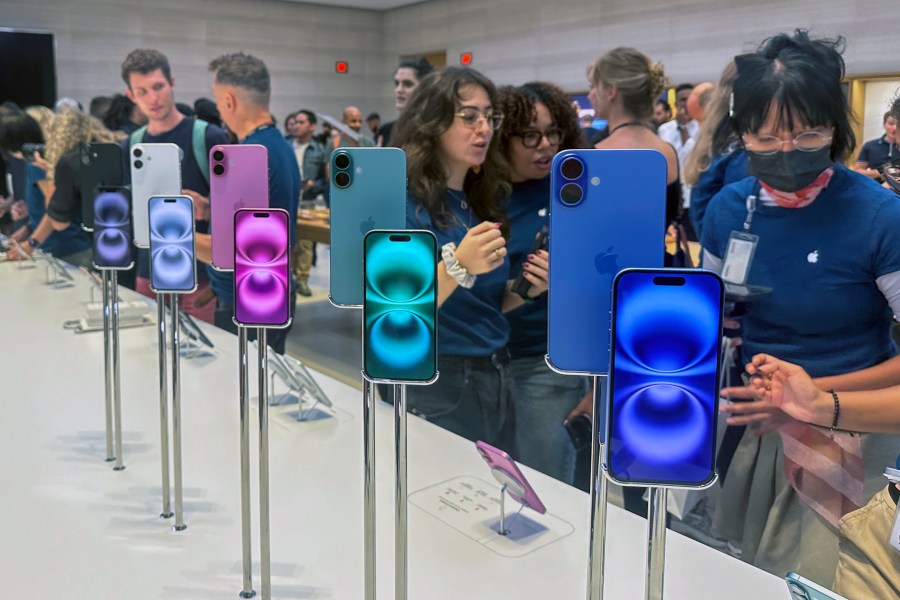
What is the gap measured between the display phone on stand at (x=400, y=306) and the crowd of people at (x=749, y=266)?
8.6 inches

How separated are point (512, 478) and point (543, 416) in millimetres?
850

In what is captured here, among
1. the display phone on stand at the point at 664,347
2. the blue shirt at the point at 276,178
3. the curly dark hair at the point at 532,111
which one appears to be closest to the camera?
the display phone on stand at the point at 664,347

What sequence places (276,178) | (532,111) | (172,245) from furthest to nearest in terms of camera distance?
(276,178), (532,111), (172,245)

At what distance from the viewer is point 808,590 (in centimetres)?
60

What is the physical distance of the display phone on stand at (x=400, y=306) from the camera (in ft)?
2.42

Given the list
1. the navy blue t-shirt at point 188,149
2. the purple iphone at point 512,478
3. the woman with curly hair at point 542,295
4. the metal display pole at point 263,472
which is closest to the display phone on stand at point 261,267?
the metal display pole at point 263,472

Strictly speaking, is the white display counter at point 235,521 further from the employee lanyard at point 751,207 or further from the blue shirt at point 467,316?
the employee lanyard at point 751,207

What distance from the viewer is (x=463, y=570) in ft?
3.30

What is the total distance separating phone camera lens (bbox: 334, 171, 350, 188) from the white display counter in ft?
1.59

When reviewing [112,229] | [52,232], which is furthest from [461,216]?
[52,232]

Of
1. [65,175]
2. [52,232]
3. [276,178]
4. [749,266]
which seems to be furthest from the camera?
[52,232]

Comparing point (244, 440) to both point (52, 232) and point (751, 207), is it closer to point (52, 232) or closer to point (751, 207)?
point (751, 207)

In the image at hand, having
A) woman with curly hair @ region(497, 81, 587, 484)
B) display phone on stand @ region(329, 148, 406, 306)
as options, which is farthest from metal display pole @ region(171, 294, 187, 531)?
woman with curly hair @ region(497, 81, 587, 484)

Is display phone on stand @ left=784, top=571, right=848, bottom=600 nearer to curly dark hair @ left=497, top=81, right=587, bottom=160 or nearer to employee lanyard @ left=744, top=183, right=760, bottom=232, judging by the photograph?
employee lanyard @ left=744, top=183, right=760, bottom=232
